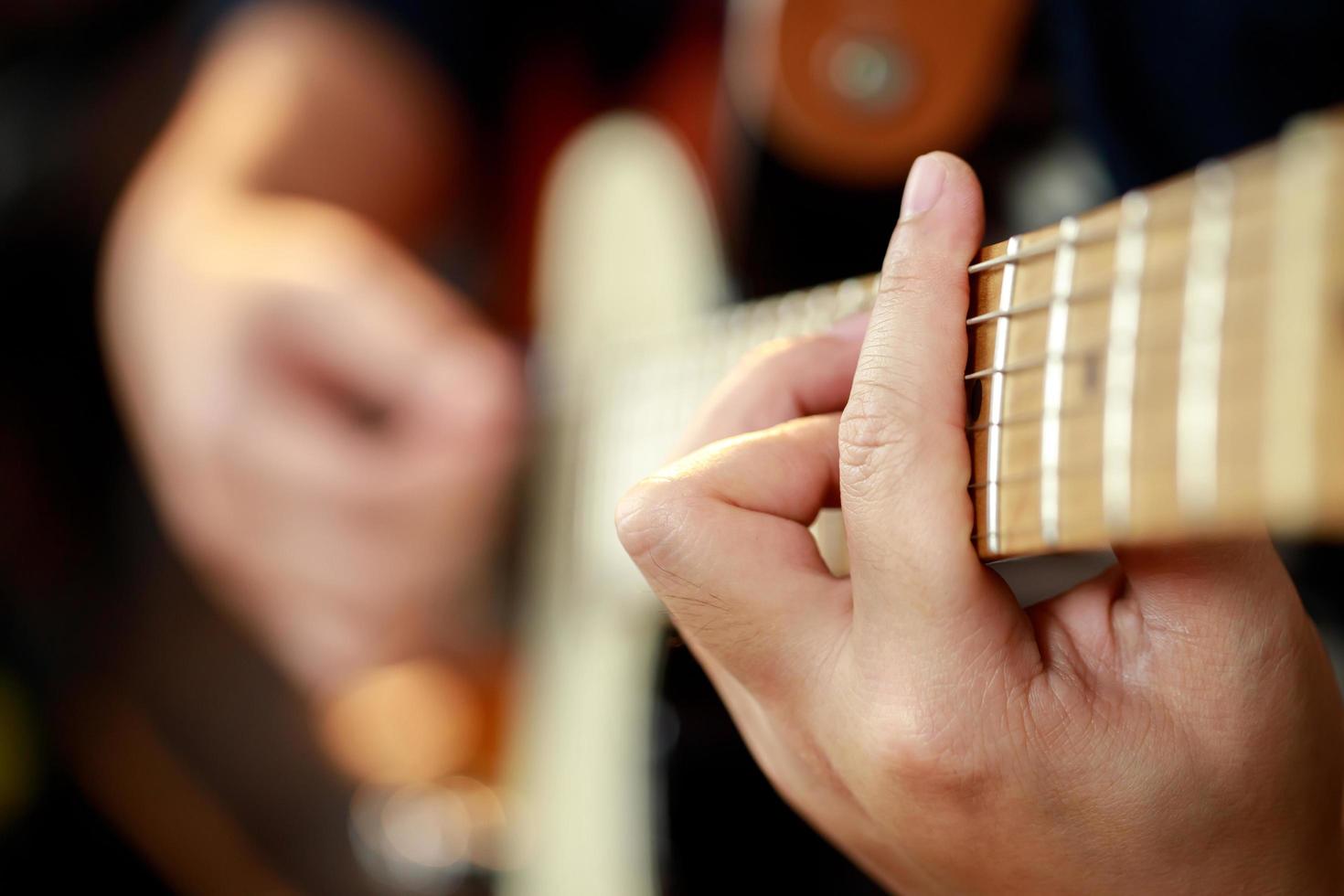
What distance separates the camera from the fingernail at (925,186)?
21cm

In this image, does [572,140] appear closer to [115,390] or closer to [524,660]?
[524,660]

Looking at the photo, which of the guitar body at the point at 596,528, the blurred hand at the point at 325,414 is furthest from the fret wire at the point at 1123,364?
the blurred hand at the point at 325,414

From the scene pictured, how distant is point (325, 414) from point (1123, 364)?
522 mm

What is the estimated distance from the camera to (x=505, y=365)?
0.59 metres

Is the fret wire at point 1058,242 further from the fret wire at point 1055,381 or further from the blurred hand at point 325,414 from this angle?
the blurred hand at point 325,414

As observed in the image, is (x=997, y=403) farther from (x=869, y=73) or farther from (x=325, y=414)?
(x=325, y=414)

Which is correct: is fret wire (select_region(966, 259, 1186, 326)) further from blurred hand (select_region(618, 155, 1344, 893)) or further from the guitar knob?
the guitar knob

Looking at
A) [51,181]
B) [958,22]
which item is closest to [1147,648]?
[958,22]

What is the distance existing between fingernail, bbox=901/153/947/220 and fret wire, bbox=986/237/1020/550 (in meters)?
0.02

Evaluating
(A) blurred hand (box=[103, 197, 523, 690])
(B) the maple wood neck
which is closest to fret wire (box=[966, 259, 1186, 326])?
(B) the maple wood neck

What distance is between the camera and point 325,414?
2.04ft

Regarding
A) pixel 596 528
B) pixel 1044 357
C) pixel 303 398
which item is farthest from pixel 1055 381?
pixel 303 398

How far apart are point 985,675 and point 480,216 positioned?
75 cm

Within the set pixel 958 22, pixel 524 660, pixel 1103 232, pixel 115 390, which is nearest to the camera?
pixel 1103 232
